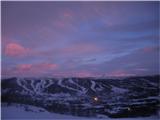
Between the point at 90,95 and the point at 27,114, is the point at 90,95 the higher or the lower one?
the higher one

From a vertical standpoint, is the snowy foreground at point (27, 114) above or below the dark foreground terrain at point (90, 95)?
below

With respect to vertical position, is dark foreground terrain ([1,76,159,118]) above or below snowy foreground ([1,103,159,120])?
above

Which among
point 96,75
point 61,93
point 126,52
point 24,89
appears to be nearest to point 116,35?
point 126,52

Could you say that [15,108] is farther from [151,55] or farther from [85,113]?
[151,55]

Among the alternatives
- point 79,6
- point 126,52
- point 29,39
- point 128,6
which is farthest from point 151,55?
point 29,39

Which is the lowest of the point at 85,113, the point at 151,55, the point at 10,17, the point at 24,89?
the point at 85,113

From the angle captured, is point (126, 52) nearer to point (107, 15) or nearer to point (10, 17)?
point (107, 15)

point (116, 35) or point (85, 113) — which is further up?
point (116, 35)
